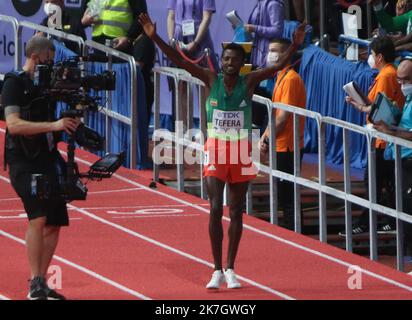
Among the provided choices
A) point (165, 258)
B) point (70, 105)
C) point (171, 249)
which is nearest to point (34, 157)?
point (70, 105)

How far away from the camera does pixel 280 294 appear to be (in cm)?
1369

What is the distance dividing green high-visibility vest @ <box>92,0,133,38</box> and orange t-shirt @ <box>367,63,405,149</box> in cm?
357

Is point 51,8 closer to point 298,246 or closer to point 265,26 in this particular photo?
point 265,26

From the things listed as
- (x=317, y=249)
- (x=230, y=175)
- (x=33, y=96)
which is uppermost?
(x=33, y=96)

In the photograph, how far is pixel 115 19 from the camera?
19.0m

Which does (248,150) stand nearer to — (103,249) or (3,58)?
Answer: (103,249)

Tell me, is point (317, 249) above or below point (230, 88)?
below

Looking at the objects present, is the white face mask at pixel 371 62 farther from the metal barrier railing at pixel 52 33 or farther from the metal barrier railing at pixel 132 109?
the metal barrier railing at pixel 52 33

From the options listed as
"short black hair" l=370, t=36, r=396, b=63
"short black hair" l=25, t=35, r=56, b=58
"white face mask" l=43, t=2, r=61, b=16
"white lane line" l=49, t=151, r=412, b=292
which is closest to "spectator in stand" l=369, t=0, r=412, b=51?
"short black hair" l=370, t=36, r=396, b=63

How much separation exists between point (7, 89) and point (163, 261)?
2666 mm

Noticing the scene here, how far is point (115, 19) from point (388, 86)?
12.9 feet

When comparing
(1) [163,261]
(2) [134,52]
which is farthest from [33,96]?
(2) [134,52]

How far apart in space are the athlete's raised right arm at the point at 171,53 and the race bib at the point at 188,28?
478 centimetres
